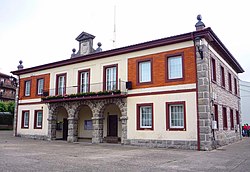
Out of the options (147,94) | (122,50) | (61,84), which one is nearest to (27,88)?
(61,84)

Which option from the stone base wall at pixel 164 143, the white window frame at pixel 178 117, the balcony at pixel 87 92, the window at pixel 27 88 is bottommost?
the stone base wall at pixel 164 143

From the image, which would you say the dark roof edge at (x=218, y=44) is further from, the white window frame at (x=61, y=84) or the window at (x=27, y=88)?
the window at (x=27, y=88)

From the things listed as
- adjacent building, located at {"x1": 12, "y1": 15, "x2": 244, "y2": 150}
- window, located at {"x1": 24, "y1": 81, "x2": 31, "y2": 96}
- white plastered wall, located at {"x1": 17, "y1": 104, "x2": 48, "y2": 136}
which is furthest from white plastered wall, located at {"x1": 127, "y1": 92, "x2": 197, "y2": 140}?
window, located at {"x1": 24, "y1": 81, "x2": 31, "y2": 96}

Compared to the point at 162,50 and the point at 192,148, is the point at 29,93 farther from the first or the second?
the point at 192,148

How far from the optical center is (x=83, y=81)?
1919 cm

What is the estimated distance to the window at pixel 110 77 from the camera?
17.4 m

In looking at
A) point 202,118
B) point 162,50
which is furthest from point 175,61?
point 202,118

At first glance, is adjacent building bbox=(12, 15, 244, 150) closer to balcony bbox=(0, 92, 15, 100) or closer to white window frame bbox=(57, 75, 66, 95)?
white window frame bbox=(57, 75, 66, 95)

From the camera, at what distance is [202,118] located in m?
13.3

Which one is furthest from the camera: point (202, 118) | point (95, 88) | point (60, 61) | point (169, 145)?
point (60, 61)

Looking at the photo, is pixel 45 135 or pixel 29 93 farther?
pixel 29 93

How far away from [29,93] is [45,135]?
452 cm

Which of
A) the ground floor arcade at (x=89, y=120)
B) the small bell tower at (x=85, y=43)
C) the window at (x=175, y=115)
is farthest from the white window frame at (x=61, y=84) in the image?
the window at (x=175, y=115)

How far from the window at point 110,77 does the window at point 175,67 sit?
3.80 metres
